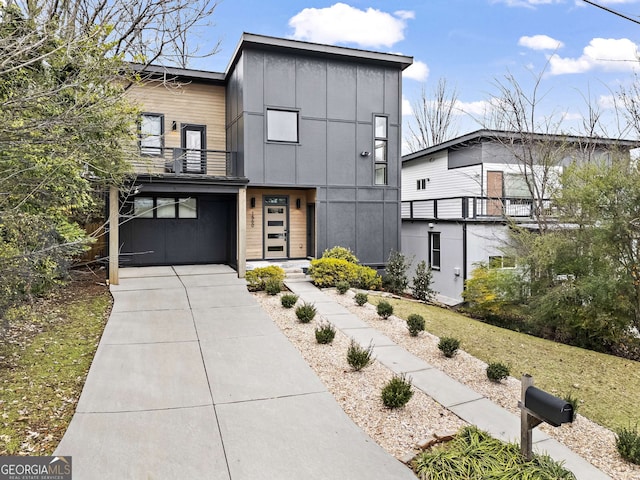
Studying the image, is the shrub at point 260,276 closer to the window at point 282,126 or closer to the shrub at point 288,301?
the shrub at point 288,301

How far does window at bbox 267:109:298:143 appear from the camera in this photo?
12586 millimetres

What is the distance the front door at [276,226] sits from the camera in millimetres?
13891

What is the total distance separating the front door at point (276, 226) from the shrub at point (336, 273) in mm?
2827

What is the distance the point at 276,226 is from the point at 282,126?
10.7 ft

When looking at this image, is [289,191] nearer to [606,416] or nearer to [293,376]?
[293,376]

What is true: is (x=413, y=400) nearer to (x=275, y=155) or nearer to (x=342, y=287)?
(x=342, y=287)

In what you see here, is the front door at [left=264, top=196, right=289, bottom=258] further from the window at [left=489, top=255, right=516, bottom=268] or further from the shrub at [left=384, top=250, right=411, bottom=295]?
the window at [left=489, top=255, right=516, bottom=268]

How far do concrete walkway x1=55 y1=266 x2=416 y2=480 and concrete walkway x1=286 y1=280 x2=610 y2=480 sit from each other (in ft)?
4.08

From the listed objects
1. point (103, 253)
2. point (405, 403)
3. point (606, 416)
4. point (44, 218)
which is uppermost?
point (44, 218)

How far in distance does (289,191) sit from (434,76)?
23302 mm

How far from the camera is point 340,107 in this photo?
1319cm

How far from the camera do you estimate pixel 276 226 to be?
45.9ft

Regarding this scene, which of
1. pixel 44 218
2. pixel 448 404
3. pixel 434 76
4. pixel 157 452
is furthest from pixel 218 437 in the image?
pixel 434 76

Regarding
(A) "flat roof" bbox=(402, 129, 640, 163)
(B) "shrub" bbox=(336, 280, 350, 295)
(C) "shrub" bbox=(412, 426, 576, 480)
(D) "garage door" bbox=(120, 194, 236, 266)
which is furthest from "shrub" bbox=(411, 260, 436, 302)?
(C) "shrub" bbox=(412, 426, 576, 480)
